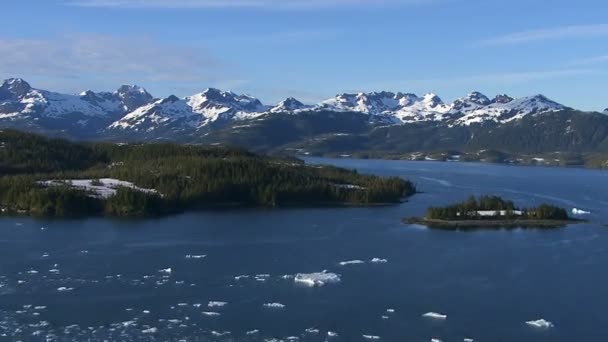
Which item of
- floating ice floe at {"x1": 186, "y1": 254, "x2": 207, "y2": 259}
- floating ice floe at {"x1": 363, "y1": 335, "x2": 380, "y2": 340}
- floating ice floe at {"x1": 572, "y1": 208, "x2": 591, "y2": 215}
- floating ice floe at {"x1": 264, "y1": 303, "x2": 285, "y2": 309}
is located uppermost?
floating ice floe at {"x1": 572, "y1": 208, "x2": 591, "y2": 215}

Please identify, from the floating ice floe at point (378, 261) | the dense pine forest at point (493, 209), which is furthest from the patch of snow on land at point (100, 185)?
the floating ice floe at point (378, 261)

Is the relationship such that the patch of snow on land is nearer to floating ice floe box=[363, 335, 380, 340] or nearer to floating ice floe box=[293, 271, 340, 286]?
floating ice floe box=[293, 271, 340, 286]

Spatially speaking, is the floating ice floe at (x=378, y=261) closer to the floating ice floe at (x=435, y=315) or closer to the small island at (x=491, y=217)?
the floating ice floe at (x=435, y=315)

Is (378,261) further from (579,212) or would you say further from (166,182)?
(166,182)

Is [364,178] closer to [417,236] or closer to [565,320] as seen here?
[417,236]

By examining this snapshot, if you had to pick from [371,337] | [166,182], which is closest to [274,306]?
[371,337]

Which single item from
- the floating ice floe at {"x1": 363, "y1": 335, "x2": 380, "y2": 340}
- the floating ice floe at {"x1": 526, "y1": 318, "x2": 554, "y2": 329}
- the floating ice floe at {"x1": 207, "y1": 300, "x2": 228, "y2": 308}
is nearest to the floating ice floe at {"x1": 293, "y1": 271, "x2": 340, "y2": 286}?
the floating ice floe at {"x1": 207, "y1": 300, "x2": 228, "y2": 308}
